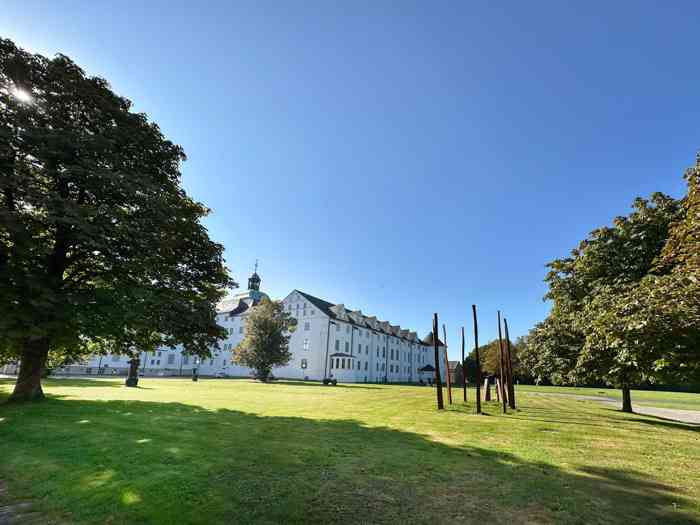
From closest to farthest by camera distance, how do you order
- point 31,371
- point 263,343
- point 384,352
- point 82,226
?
point 82,226 < point 31,371 < point 263,343 < point 384,352

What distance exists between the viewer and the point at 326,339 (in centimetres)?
5638

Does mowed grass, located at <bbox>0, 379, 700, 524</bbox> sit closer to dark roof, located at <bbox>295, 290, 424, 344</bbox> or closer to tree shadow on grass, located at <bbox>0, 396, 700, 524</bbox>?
tree shadow on grass, located at <bbox>0, 396, 700, 524</bbox>

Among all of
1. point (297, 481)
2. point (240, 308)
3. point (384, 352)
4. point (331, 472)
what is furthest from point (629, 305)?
point (240, 308)

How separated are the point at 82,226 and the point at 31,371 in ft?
22.9

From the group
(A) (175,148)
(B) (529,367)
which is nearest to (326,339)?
(B) (529,367)

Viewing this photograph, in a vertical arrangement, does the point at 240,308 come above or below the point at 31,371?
above

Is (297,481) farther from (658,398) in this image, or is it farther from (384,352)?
(384,352)

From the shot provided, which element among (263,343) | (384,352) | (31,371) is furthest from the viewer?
(384,352)

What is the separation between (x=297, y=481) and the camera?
18.0 ft

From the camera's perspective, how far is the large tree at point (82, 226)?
11195mm

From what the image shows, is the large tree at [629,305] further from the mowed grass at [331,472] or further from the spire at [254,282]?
the spire at [254,282]

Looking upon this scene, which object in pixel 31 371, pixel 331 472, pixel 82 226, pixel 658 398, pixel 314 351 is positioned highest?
pixel 82 226

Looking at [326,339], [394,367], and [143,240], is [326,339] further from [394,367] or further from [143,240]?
[143,240]

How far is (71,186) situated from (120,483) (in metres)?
12.6
